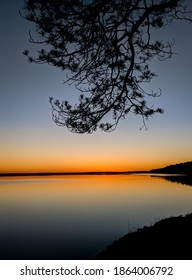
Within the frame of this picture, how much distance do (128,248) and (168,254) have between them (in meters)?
1.02

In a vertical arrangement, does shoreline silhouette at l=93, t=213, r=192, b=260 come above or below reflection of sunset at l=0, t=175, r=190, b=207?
above

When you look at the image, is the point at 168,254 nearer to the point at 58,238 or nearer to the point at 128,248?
the point at 128,248

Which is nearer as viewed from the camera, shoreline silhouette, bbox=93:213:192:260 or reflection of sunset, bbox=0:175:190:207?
shoreline silhouette, bbox=93:213:192:260

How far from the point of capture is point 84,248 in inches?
386

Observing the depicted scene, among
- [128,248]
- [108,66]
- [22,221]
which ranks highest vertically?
[108,66]

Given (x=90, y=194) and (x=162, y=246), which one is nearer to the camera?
(x=162, y=246)

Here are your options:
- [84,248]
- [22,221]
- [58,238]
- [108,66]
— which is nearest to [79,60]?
[108,66]

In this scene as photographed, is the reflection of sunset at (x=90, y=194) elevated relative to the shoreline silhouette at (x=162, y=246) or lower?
lower

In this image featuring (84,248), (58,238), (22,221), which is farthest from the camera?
(22,221)

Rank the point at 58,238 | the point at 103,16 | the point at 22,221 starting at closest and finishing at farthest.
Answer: the point at 103,16, the point at 58,238, the point at 22,221

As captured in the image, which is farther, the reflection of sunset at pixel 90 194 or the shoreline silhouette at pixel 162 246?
the reflection of sunset at pixel 90 194
